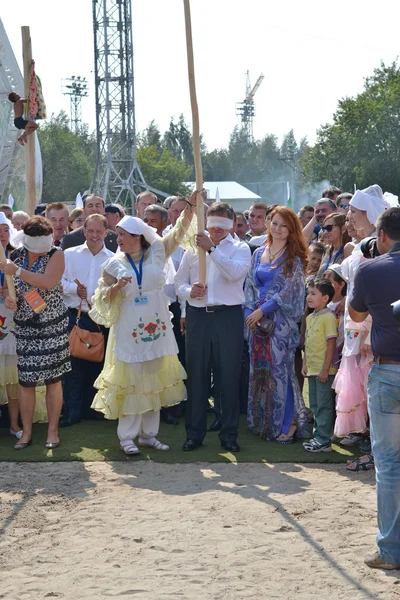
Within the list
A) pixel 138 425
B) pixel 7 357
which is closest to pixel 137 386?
pixel 138 425

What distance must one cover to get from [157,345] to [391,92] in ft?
179

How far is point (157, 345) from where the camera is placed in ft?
25.3

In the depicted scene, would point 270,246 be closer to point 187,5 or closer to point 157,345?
point 157,345

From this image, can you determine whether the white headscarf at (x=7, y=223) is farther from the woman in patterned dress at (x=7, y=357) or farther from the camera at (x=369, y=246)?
the camera at (x=369, y=246)

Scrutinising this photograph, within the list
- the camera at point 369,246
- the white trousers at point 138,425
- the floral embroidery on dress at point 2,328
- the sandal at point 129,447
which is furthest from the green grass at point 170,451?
the camera at point 369,246

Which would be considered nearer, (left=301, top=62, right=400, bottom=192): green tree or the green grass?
the green grass

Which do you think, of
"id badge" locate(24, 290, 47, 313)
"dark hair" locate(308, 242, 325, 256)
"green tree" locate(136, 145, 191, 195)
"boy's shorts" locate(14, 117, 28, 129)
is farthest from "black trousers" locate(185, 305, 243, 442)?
"green tree" locate(136, 145, 191, 195)

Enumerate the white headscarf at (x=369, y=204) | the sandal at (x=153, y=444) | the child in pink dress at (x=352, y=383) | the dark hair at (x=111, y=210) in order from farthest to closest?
1. the dark hair at (x=111, y=210)
2. the sandal at (x=153, y=444)
3. the child in pink dress at (x=352, y=383)
4. the white headscarf at (x=369, y=204)

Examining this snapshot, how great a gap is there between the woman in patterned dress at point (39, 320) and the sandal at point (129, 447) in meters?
0.69

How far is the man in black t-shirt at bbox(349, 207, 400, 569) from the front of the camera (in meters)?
4.91

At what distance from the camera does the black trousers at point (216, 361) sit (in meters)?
7.75

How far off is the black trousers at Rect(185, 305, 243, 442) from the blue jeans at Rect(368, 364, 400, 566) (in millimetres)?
2849

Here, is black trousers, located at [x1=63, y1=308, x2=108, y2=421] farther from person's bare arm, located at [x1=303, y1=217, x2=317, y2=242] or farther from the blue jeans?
the blue jeans

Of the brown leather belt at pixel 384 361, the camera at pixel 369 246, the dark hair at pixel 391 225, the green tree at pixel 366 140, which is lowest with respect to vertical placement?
the brown leather belt at pixel 384 361
